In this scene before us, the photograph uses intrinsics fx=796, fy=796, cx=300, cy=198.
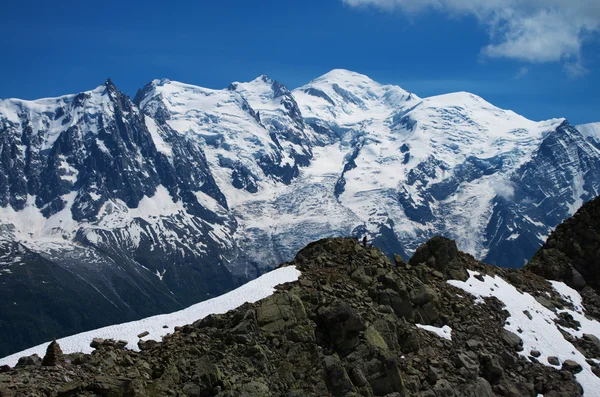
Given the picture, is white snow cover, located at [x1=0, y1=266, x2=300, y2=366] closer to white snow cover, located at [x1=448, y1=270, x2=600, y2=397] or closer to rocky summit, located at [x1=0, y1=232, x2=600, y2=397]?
rocky summit, located at [x1=0, y1=232, x2=600, y2=397]

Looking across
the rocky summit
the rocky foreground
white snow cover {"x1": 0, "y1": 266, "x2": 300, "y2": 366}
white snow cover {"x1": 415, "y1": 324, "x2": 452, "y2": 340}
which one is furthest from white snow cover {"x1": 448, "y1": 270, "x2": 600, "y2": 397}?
white snow cover {"x1": 0, "y1": 266, "x2": 300, "y2": 366}

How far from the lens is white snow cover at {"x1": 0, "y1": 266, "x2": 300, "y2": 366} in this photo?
4750 cm

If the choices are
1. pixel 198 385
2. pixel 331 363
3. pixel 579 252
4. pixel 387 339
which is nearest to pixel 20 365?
pixel 198 385

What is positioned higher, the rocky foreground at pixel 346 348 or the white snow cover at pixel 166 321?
the white snow cover at pixel 166 321

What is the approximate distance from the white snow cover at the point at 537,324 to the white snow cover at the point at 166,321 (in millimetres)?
19580

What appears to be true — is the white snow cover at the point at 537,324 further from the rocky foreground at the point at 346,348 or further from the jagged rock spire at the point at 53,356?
the jagged rock spire at the point at 53,356

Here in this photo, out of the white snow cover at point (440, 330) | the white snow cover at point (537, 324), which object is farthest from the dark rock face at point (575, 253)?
the white snow cover at point (440, 330)

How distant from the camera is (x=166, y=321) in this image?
170ft

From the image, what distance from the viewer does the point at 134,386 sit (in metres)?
43.0

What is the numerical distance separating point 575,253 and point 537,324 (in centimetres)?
2071

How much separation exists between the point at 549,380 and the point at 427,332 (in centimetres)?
1022

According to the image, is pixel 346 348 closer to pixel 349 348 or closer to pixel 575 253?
pixel 349 348

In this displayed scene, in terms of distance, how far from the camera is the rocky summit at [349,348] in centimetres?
4512

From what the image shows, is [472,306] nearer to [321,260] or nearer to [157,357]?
[321,260]
